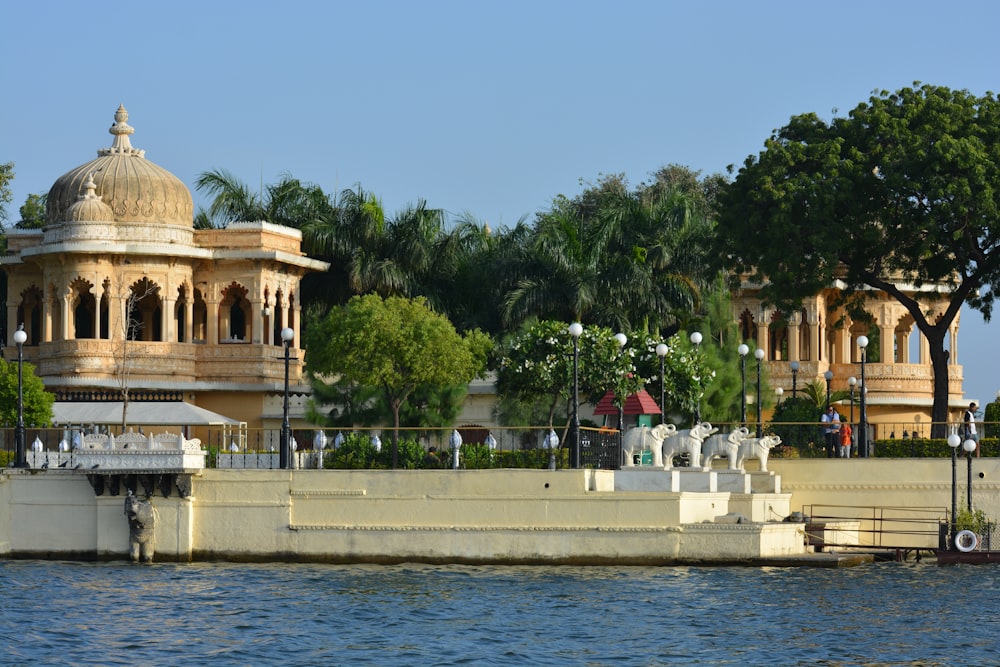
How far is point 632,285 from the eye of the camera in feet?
167

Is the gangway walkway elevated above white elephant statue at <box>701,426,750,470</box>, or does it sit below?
below

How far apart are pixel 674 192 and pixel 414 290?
325 inches

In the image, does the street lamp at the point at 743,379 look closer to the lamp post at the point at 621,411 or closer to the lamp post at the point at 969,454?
the lamp post at the point at 621,411

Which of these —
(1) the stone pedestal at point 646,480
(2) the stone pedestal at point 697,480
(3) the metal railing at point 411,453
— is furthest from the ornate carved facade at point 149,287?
(2) the stone pedestal at point 697,480

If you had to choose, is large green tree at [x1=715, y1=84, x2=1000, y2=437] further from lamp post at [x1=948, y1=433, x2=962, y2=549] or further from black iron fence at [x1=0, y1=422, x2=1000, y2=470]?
A: lamp post at [x1=948, y1=433, x2=962, y2=549]

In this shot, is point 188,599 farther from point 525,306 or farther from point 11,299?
point 11,299

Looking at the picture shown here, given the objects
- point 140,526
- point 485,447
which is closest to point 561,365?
point 485,447

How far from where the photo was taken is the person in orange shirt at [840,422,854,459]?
41875 mm

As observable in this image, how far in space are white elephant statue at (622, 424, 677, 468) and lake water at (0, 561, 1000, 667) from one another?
104 inches

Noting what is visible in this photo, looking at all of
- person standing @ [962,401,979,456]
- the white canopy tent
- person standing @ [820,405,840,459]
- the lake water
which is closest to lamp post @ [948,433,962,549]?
person standing @ [962,401,979,456]

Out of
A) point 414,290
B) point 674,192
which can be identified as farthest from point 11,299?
point 674,192

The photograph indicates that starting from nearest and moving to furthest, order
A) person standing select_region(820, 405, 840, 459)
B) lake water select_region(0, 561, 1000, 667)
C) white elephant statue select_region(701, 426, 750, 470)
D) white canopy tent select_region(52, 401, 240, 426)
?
lake water select_region(0, 561, 1000, 667), white elephant statue select_region(701, 426, 750, 470), person standing select_region(820, 405, 840, 459), white canopy tent select_region(52, 401, 240, 426)

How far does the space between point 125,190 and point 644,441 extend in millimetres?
19359

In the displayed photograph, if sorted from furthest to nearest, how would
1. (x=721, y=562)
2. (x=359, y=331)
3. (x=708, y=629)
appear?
(x=359, y=331), (x=721, y=562), (x=708, y=629)
